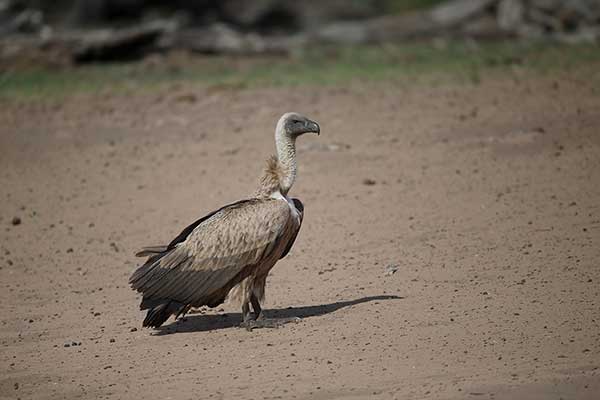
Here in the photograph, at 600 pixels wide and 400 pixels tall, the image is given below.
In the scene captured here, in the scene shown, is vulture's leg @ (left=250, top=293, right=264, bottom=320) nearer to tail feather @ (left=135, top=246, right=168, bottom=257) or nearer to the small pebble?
tail feather @ (left=135, top=246, right=168, bottom=257)

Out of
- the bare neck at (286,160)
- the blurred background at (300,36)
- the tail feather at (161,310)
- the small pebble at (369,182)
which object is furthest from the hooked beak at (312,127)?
the blurred background at (300,36)

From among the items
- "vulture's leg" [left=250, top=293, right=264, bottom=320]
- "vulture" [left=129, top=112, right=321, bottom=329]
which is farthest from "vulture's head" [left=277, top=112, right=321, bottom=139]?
"vulture's leg" [left=250, top=293, right=264, bottom=320]

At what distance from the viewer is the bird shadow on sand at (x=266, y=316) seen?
800 cm

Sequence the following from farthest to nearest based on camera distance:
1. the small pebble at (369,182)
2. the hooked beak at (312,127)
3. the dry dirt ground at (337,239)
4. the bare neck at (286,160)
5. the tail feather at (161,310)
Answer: the small pebble at (369,182), the hooked beak at (312,127), the bare neck at (286,160), the tail feather at (161,310), the dry dirt ground at (337,239)

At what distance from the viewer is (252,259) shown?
755 centimetres

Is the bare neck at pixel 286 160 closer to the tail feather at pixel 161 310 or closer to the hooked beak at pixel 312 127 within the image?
the hooked beak at pixel 312 127

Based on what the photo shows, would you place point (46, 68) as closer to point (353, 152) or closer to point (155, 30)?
point (155, 30)

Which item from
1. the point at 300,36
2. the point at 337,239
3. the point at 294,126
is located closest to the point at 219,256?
the point at 294,126

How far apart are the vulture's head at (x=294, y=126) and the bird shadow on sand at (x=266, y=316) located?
1362mm

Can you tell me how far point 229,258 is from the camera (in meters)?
7.59

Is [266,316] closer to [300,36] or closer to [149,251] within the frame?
[149,251]

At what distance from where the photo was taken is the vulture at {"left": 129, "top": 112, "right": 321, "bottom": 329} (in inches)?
297

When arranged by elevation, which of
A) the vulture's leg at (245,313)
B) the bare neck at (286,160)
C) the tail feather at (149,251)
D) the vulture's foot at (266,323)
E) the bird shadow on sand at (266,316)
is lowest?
the bird shadow on sand at (266,316)

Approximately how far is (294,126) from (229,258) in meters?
1.20
